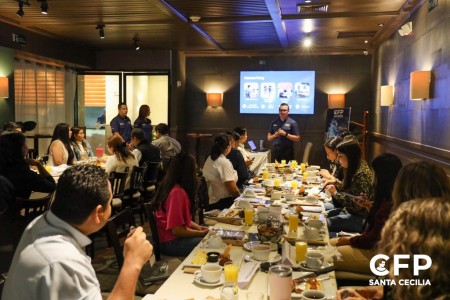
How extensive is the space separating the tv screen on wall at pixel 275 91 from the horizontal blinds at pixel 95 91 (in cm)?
354

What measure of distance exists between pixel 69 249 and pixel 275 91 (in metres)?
10.2

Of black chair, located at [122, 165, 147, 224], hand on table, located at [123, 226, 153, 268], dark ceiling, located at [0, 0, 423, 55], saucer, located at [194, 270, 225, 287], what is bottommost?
black chair, located at [122, 165, 147, 224]

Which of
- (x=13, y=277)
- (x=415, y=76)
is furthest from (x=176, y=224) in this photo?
(x=415, y=76)

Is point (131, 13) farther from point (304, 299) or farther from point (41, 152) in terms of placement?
point (304, 299)

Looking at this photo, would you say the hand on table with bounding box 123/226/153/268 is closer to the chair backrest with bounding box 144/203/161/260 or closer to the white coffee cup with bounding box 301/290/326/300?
the white coffee cup with bounding box 301/290/326/300

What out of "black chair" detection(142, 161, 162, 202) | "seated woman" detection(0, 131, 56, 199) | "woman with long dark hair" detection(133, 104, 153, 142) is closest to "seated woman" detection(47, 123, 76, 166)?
"black chair" detection(142, 161, 162, 202)

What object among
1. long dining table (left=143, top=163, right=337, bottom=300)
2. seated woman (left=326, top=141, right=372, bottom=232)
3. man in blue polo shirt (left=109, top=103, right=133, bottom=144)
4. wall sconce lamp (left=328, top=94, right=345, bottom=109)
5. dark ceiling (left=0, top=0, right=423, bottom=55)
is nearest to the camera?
long dining table (left=143, top=163, right=337, bottom=300)

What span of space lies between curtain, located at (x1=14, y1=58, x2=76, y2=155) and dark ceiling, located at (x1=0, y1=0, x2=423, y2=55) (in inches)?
32.2

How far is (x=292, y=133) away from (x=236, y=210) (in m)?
5.83

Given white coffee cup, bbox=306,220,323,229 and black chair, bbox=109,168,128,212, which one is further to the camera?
black chair, bbox=109,168,128,212

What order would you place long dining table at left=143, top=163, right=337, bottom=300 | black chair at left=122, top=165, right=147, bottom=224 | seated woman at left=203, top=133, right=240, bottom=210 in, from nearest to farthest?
long dining table at left=143, top=163, right=337, bottom=300, seated woman at left=203, top=133, right=240, bottom=210, black chair at left=122, top=165, right=147, bottom=224

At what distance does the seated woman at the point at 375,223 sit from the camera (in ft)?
10.1

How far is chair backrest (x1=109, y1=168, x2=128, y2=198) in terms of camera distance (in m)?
5.45

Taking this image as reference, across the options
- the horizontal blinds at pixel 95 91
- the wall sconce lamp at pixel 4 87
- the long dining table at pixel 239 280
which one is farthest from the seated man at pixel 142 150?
the horizontal blinds at pixel 95 91
